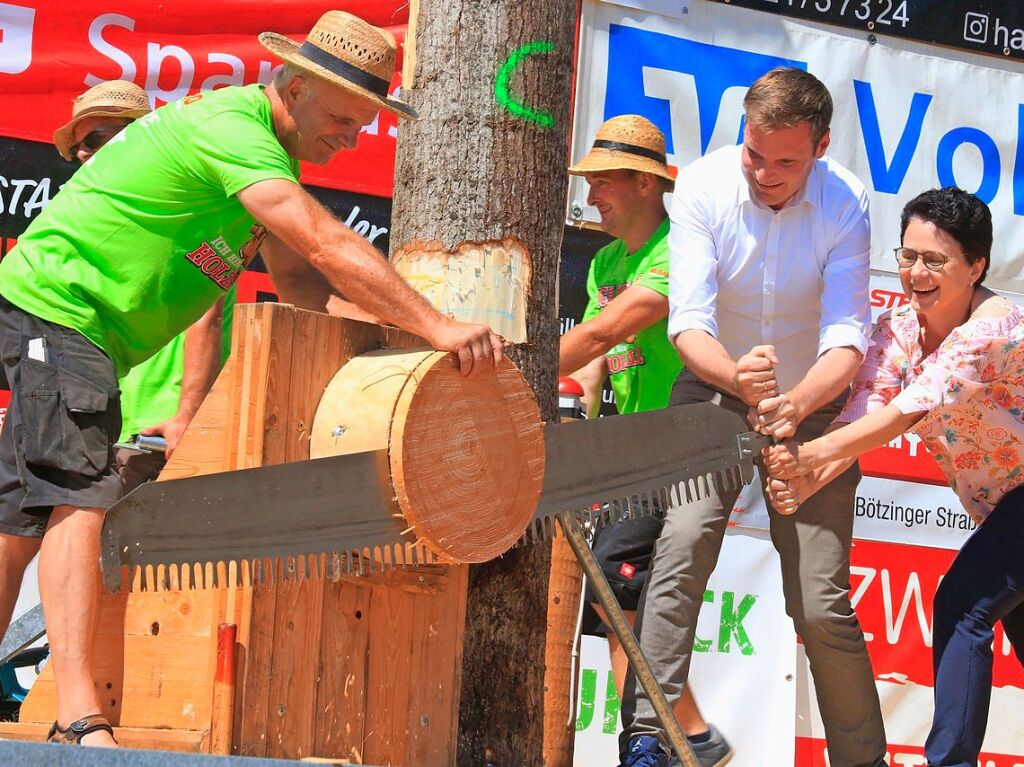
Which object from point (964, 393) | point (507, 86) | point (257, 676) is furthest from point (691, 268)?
point (257, 676)

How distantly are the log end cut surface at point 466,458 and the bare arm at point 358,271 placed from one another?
0.06m

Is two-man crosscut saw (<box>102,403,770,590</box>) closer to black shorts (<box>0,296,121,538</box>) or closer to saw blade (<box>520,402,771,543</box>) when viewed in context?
black shorts (<box>0,296,121,538</box>)

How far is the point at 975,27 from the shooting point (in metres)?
7.11

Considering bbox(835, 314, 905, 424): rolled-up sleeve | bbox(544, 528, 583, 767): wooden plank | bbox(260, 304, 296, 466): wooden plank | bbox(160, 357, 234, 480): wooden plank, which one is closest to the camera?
bbox(260, 304, 296, 466): wooden plank

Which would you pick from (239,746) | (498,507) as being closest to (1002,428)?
(498,507)

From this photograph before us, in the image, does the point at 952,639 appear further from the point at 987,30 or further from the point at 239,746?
the point at 987,30

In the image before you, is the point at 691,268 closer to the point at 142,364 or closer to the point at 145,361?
the point at 145,361

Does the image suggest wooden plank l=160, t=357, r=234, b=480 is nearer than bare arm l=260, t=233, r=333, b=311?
Yes

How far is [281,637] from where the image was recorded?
11.0 feet

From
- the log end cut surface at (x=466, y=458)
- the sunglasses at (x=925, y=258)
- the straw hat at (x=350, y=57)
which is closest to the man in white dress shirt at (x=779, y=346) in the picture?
the sunglasses at (x=925, y=258)

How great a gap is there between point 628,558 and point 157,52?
290 centimetres

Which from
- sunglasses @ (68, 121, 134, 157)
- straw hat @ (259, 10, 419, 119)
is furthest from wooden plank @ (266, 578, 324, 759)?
sunglasses @ (68, 121, 134, 157)

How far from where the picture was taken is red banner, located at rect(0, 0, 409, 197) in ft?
18.6

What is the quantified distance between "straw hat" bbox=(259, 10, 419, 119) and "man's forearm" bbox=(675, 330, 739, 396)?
1.08 metres
